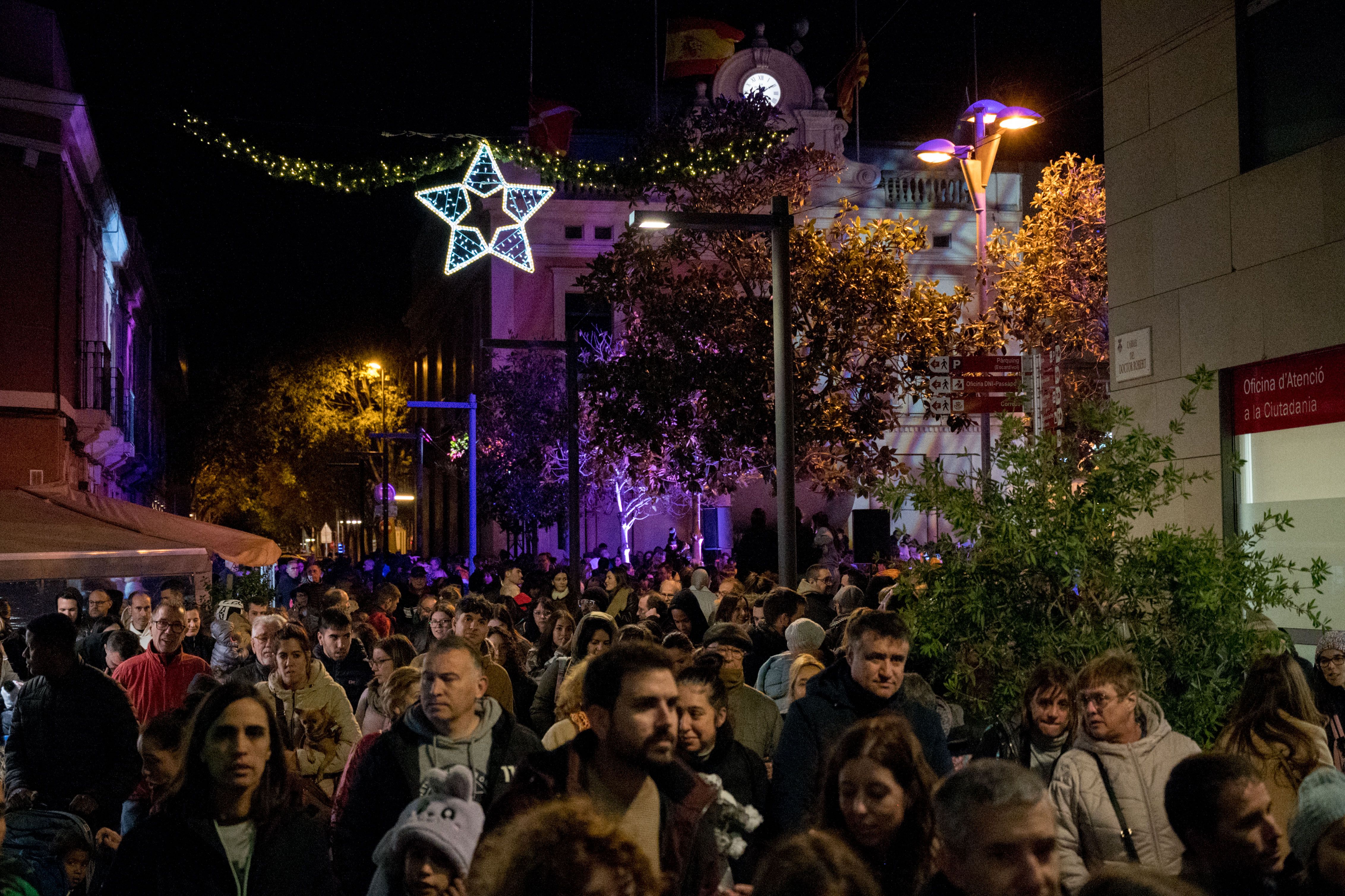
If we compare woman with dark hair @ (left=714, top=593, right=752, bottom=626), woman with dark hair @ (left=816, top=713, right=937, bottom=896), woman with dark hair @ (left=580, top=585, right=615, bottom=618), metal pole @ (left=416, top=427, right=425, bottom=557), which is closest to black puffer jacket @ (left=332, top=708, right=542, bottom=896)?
woman with dark hair @ (left=816, top=713, right=937, bottom=896)

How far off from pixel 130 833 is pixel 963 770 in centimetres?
256

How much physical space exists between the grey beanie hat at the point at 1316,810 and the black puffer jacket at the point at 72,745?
553 centimetres

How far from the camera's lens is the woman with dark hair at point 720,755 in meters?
5.26

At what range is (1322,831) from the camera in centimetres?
393

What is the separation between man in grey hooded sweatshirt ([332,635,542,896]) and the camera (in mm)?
4852

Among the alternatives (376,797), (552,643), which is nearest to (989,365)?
(552,643)

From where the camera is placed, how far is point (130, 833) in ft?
13.6

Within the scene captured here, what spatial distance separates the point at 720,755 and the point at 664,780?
1.53 meters

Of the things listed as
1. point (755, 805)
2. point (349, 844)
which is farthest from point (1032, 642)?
point (349, 844)

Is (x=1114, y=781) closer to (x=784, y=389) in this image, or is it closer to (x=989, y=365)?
(x=784, y=389)

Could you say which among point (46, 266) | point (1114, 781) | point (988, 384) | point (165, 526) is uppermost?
point (46, 266)

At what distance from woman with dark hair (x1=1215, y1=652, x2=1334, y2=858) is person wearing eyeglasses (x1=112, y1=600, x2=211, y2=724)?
21.0 ft

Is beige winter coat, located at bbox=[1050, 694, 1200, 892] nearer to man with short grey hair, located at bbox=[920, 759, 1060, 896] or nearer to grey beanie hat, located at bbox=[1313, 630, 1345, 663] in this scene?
man with short grey hair, located at bbox=[920, 759, 1060, 896]

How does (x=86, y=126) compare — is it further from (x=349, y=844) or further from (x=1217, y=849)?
(x=1217, y=849)
